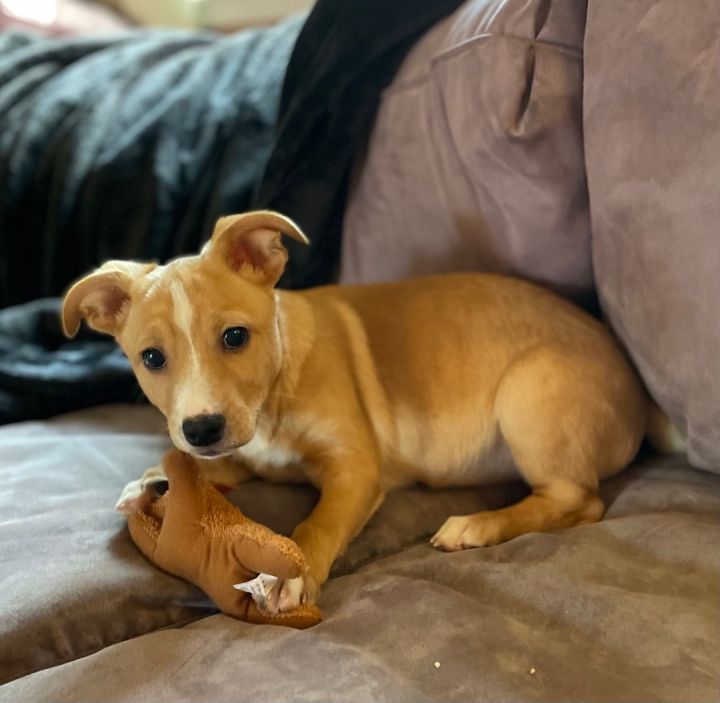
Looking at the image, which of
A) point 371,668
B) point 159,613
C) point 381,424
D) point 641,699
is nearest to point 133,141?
point 381,424

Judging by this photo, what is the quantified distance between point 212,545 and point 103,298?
63 centimetres

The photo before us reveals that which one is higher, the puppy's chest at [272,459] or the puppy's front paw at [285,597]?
the puppy's front paw at [285,597]

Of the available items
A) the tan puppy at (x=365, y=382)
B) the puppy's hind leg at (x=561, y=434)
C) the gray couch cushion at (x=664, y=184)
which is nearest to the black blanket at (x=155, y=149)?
the tan puppy at (x=365, y=382)

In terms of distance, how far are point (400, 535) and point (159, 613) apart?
20.5 inches

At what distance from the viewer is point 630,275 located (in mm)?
1660

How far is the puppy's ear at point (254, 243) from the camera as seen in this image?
1604 mm

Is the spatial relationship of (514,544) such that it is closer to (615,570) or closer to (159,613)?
(615,570)

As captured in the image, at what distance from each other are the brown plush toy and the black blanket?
0.84 meters


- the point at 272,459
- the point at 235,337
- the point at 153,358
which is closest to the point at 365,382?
the point at 272,459

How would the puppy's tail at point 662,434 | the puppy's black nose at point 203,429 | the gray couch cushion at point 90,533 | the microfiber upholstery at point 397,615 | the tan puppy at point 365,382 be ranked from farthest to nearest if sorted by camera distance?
the puppy's tail at point 662,434 < the tan puppy at point 365,382 < the puppy's black nose at point 203,429 < the gray couch cushion at point 90,533 < the microfiber upholstery at point 397,615

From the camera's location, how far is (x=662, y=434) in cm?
188

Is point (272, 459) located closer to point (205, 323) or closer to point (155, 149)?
point (205, 323)

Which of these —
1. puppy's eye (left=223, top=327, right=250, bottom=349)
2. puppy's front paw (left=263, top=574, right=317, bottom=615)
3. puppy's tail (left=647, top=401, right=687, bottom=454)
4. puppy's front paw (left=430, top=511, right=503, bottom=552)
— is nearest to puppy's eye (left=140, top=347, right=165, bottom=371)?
puppy's eye (left=223, top=327, right=250, bottom=349)

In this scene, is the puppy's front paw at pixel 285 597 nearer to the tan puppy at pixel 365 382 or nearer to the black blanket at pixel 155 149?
the tan puppy at pixel 365 382
